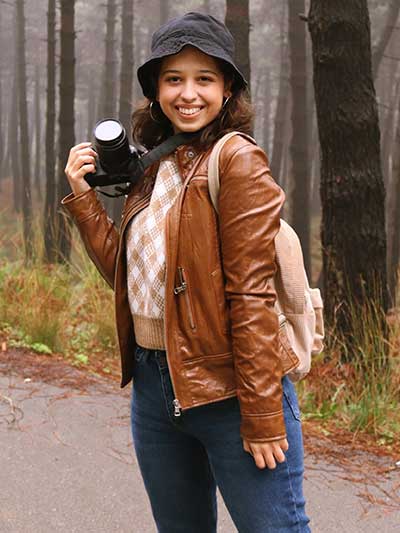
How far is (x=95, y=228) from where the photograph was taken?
7.30ft

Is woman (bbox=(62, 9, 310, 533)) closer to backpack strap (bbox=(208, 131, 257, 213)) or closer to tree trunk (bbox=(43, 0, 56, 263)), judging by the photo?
backpack strap (bbox=(208, 131, 257, 213))

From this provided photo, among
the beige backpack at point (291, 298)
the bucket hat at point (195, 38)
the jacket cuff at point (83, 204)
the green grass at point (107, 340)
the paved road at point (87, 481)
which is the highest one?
the bucket hat at point (195, 38)

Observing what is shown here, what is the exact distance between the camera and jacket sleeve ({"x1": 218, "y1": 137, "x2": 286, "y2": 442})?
1.79 metres

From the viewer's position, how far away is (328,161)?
536 centimetres

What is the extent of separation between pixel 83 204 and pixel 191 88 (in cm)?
51

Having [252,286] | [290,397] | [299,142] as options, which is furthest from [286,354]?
[299,142]

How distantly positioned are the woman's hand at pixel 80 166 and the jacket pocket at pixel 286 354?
760 millimetres

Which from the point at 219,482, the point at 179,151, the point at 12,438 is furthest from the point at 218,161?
the point at 12,438

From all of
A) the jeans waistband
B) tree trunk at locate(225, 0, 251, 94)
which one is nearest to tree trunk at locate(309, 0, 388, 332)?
the jeans waistband

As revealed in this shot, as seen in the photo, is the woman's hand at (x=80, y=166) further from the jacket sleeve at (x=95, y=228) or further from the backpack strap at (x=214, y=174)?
the backpack strap at (x=214, y=174)

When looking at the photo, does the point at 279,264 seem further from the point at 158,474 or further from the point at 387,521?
the point at 387,521

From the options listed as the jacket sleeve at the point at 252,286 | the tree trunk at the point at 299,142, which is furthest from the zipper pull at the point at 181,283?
the tree trunk at the point at 299,142

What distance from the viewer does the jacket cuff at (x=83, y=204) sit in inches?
86.4

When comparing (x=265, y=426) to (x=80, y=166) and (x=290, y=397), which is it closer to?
(x=290, y=397)
